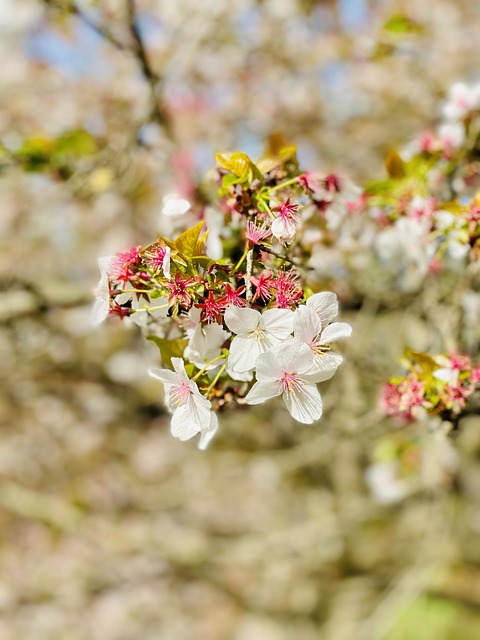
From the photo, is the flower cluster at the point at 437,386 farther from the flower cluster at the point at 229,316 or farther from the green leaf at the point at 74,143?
the green leaf at the point at 74,143

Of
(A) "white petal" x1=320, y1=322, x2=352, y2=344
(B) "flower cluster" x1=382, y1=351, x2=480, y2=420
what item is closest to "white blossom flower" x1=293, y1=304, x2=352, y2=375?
(A) "white petal" x1=320, y1=322, x2=352, y2=344

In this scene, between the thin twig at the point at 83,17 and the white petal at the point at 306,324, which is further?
the thin twig at the point at 83,17

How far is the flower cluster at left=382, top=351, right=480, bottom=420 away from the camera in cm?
85

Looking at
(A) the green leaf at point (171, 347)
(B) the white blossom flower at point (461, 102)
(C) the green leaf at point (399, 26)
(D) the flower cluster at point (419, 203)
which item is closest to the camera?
(A) the green leaf at point (171, 347)

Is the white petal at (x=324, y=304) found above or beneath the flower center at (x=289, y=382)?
above

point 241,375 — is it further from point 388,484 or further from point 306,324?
point 388,484

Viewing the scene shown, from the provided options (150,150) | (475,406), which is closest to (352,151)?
(150,150)

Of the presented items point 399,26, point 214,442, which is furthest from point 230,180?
point 214,442

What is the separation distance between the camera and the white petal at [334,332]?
0.70 m

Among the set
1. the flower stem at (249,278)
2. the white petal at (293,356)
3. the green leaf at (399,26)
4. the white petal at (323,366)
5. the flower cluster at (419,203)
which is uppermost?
the green leaf at (399,26)

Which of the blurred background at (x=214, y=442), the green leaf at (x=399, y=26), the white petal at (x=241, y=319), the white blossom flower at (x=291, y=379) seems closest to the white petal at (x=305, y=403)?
the white blossom flower at (x=291, y=379)

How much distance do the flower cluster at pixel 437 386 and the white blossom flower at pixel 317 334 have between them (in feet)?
0.72

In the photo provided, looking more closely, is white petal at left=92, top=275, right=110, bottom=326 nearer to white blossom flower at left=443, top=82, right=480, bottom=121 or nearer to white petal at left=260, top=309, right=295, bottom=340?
white petal at left=260, top=309, right=295, bottom=340

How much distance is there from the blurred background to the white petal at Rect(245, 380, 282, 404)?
171 centimetres
